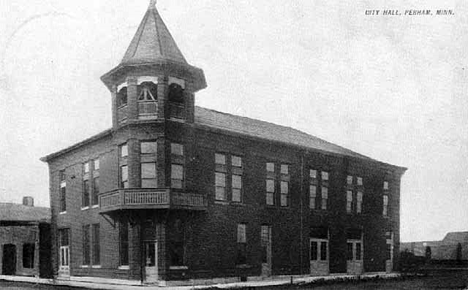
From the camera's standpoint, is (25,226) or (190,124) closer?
(190,124)

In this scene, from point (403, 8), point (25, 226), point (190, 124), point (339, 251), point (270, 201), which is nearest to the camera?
point (403, 8)

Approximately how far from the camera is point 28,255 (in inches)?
1296

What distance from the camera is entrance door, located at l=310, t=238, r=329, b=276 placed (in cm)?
2948

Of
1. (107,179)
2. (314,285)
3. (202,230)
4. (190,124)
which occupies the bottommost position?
(314,285)

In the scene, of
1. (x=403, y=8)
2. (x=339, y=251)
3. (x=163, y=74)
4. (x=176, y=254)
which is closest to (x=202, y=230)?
(x=176, y=254)

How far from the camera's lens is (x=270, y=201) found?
89.8ft

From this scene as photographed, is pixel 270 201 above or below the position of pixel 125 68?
below

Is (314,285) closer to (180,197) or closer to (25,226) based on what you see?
(180,197)

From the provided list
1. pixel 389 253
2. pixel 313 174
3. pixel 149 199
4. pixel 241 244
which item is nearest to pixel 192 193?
pixel 149 199

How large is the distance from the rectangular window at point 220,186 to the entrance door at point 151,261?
3.33m

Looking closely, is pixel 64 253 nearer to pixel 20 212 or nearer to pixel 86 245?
pixel 86 245

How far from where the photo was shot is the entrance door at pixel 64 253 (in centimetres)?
2920

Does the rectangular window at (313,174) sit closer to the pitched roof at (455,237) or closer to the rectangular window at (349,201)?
the rectangular window at (349,201)

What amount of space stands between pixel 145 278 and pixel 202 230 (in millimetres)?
2828
